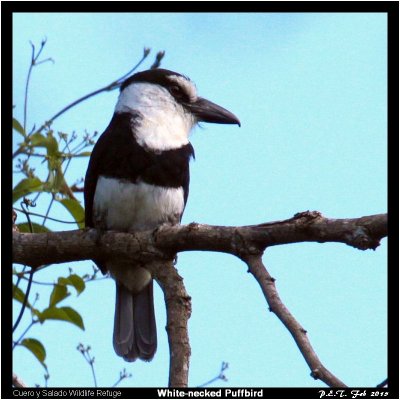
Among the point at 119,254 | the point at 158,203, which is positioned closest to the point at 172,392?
the point at 119,254

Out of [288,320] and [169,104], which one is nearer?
[288,320]

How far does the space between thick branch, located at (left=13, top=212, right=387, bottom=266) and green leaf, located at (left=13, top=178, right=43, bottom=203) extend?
0.20m

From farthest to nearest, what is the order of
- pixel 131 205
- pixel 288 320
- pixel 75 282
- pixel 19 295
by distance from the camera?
1. pixel 131 205
2. pixel 75 282
3. pixel 19 295
4. pixel 288 320

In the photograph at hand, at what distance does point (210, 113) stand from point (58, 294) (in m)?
1.41

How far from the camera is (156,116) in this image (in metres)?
4.18

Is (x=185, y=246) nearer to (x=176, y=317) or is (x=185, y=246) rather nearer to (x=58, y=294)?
(x=176, y=317)

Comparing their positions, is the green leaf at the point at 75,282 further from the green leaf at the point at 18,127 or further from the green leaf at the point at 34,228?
the green leaf at the point at 18,127

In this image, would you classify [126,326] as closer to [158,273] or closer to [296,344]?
[158,273]

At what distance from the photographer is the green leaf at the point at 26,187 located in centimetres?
327

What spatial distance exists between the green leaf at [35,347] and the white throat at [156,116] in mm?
1079

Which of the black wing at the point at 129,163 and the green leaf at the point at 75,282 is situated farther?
the black wing at the point at 129,163

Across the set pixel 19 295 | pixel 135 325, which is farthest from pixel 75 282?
pixel 135 325

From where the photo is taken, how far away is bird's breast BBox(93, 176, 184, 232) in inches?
Answer: 149

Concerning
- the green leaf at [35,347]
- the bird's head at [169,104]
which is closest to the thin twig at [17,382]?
the green leaf at [35,347]
